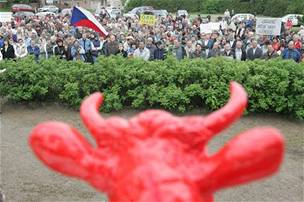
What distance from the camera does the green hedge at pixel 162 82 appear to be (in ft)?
34.6

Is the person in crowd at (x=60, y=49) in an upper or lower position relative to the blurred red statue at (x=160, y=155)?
lower

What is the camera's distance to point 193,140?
1790 mm

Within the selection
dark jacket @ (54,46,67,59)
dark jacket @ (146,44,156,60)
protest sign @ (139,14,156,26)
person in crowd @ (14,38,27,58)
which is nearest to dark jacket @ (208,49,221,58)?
dark jacket @ (146,44,156,60)

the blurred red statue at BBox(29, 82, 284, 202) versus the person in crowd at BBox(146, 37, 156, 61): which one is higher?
the blurred red statue at BBox(29, 82, 284, 202)

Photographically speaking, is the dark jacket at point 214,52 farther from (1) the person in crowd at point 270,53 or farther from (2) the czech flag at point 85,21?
(2) the czech flag at point 85,21

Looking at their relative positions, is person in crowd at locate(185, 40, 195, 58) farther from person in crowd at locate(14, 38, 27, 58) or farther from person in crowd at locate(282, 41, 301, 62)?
person in crowd at locate(14, 38, 27, 58)

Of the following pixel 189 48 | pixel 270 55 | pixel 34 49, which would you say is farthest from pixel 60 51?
pixel 270 55

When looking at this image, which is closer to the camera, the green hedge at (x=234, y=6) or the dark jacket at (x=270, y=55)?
the dark jacket at (x=270, y=55)

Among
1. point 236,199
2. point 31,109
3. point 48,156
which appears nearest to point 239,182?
point 48,156

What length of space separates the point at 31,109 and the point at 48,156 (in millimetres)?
9839

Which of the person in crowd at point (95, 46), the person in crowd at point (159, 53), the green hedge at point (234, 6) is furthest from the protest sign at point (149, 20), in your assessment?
the green hedge at point (234, 6)

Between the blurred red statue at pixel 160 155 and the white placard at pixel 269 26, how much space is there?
15.0 m

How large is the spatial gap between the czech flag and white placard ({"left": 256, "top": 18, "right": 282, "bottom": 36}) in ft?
16.3

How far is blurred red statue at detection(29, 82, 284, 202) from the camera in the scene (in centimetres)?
163
